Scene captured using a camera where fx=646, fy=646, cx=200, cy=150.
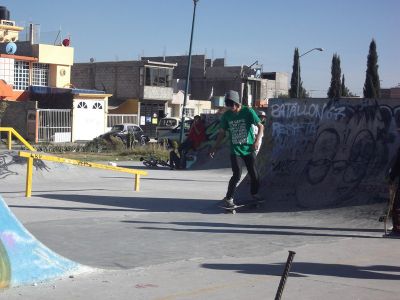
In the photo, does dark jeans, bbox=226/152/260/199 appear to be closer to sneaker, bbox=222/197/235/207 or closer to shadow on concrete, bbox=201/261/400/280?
sneaker, bbox=222/197/235/207

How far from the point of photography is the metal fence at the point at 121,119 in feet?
199

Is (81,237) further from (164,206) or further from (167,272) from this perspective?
(164,206)

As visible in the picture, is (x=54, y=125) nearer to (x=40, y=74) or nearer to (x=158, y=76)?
(x=40, y=74)

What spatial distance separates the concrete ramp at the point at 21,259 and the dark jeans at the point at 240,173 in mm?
5219

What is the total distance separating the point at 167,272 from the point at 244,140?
485 centimetres

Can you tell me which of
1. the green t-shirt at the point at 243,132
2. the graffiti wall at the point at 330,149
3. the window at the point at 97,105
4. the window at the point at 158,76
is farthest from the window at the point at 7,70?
the green t-shirt at the point at 243,132

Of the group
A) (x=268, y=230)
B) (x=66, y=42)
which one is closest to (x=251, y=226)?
(x=268, y=230)

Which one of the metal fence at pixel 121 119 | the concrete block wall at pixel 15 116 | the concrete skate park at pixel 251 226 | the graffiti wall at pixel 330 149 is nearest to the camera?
the concrete skate park at pixel 251 226

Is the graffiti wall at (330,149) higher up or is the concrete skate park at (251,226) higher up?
the graffiti wall at (330,149)

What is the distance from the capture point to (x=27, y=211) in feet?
35.8

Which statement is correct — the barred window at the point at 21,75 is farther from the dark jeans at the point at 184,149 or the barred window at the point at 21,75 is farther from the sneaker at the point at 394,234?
the sneaker at the point at 394,234

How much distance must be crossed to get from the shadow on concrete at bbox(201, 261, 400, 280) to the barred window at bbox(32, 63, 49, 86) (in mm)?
53595

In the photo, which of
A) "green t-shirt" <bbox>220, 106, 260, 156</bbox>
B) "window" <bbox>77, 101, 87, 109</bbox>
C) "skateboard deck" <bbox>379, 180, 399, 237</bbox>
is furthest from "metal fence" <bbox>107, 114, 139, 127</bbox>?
"skateboard deck" <bbox>379, 180, 399, 237</bbox>

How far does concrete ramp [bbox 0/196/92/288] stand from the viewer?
5.85 m
